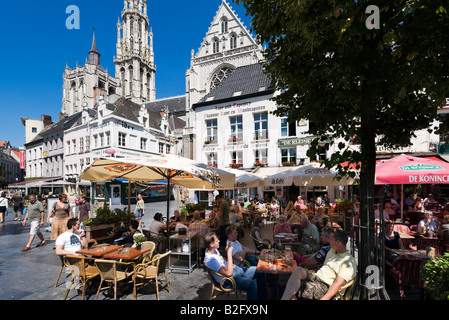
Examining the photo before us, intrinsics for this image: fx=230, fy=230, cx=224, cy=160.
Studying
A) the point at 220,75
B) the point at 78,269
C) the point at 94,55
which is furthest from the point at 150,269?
the point at 94,55

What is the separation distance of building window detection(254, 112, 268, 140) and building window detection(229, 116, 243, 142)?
147 cm

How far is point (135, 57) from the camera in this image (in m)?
63.2

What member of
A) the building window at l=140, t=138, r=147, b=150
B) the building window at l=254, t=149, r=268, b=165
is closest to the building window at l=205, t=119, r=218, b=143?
the building window at l=254, t=149, r=268, b=165

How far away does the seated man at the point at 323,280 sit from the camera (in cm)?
334

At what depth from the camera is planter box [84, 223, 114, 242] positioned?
754 cm

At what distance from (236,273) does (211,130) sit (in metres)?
20.1

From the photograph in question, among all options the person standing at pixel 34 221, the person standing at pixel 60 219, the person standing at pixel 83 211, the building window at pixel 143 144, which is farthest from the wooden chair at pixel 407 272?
the building window at pixel 143 144

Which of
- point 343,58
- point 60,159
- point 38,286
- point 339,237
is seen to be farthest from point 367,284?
point 60,159

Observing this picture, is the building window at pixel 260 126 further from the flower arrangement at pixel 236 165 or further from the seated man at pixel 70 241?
the seated man at pixel 70 241

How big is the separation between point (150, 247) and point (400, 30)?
19.1 ft

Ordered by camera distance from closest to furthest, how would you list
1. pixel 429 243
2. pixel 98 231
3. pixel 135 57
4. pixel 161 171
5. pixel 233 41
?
pixel 429 243, pixel 161 171, pixel 98 231, pixel 233 41, pixel 135 57

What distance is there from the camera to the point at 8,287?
4938 millimetres

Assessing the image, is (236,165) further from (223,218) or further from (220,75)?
(220,75)
